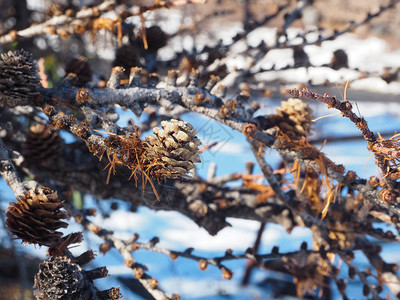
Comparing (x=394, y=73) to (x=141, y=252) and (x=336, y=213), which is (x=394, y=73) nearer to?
(x=336, y=213)

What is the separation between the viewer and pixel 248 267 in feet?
5.52

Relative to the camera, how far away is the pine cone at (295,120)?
2.91 ft

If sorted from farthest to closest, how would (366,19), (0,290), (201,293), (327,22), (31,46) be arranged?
(327,22)
(31,46)
(201,293)
(366,19)
(0,290)

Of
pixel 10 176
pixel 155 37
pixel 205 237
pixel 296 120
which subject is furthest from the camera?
pixel 205 237

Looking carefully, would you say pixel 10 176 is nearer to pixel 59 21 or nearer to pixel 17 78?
pixel 17 78

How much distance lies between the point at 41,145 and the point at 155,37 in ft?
1.63

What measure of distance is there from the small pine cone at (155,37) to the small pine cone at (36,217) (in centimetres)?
76

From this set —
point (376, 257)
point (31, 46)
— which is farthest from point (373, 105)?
point (31, 46)

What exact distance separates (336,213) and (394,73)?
1.53 ft

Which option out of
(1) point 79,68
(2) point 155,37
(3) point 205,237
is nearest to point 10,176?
(1) point 79,68

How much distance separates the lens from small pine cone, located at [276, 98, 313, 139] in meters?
0.89

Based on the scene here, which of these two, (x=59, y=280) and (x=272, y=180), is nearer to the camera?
(x=59, y=280)

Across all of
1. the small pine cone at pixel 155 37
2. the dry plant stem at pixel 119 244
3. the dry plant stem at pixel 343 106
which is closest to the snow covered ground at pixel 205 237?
the dry plant stem at pixel 119 244

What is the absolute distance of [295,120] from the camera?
35.2 inches
